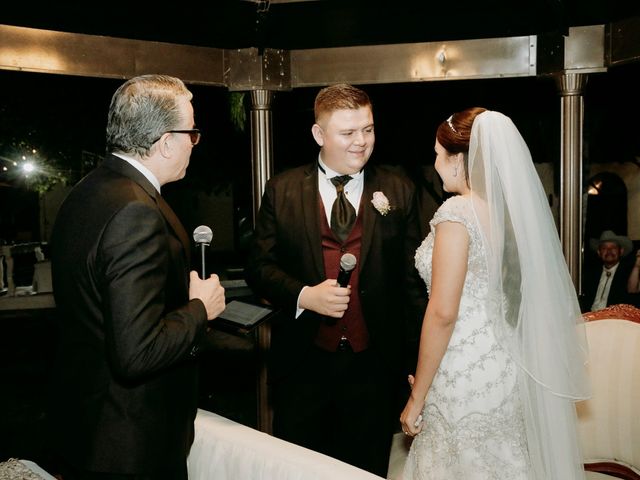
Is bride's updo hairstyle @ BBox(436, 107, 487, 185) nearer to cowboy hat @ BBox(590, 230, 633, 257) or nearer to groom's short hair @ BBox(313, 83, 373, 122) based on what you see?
groom's short hair @ BBox(313, 83, 373, 122)

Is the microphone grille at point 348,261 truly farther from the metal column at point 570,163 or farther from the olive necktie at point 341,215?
the metal column at point 570,163

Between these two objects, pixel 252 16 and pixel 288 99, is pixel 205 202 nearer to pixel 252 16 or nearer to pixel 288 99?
pixel 288 99

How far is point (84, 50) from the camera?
10.8ft

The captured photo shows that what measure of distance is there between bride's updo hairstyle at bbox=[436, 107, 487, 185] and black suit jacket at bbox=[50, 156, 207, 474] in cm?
102

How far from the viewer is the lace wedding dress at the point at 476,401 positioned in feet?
7.30

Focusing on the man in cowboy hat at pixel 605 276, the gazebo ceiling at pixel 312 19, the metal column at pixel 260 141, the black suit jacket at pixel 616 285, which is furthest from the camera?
the man in cowboy hat at pixel 605 276

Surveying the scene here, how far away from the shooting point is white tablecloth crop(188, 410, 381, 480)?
5.77 ft

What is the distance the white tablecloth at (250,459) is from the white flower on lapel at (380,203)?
3.34 feet

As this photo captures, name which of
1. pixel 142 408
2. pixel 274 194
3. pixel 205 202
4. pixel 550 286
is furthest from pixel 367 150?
pixel 205 202

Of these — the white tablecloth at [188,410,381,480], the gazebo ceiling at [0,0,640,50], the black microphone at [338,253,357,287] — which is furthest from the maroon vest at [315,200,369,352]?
the gazebo ceiling at [0,0,640,50]

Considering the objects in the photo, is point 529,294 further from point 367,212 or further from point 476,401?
point 367,212

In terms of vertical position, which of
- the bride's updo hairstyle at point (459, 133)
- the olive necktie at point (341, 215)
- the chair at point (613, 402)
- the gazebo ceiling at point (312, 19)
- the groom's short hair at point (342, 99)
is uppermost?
the gazebo ceiling at point (312, 19)

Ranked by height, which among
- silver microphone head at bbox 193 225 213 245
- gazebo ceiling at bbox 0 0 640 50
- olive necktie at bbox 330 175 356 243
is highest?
gazebo ceiling at bbox 0 0 640 50

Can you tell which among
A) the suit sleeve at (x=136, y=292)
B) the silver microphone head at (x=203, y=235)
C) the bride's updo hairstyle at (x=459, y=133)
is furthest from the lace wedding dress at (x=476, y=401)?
the suit sleeve at (x=136, y=292)
